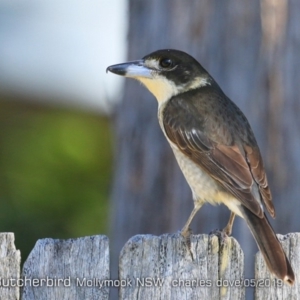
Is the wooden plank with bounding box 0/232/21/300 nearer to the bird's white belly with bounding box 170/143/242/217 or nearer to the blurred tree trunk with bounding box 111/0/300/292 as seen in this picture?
the bird's white belly with bounding box 170/143/242/217

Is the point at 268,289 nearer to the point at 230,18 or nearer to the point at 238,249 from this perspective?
the point at 238,249

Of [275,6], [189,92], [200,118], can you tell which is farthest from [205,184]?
[275,6]

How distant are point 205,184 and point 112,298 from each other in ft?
3.28

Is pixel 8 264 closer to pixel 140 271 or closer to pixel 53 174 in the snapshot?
pixel 140 271

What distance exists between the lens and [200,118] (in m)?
5.22

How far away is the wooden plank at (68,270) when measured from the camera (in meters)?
3.62

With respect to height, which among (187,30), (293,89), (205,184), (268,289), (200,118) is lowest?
(268,289)

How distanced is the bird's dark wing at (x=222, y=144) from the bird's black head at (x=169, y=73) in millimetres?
203

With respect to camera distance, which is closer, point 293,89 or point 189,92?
point 189,92

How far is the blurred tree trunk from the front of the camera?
249 inches

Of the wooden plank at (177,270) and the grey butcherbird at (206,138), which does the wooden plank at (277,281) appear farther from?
the grey butcherbird at (206,138)

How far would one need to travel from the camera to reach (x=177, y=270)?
3746 mm

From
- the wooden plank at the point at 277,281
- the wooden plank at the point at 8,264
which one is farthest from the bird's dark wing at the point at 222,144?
the wooden plank at the point at 8,264

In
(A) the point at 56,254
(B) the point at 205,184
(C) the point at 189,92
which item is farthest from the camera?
(C) the point at 189,92
